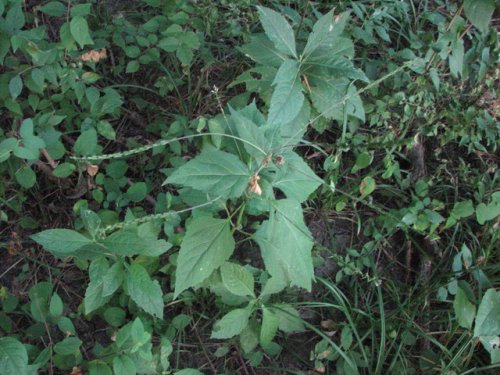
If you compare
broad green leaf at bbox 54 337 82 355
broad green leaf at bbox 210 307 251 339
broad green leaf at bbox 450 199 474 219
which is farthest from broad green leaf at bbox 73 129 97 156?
broad green leaf at bbox 450 199 474 219

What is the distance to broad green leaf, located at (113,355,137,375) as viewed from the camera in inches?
63.1

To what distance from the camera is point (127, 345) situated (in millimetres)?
1657

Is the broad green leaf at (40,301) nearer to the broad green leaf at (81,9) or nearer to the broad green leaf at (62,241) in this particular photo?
the broad green leaf at (62,241)

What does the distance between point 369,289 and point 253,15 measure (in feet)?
4.56

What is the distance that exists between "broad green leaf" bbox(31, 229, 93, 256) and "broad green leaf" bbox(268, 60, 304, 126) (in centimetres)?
72

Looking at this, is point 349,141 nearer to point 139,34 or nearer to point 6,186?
point 139,34

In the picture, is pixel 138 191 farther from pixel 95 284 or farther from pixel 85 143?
pixel 95 284

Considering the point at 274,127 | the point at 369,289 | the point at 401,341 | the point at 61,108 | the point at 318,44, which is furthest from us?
the point at 61,108

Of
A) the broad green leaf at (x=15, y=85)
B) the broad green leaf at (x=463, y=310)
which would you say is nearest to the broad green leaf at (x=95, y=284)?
the broad green leaf at (x=15, y=85)

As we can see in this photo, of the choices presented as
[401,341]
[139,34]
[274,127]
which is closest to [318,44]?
[274,127]

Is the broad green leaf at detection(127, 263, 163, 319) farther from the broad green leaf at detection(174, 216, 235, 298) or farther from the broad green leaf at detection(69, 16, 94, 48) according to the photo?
the broad green leaf at detection(69, 16, 94, 48)

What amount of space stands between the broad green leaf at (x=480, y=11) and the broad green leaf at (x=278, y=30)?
28.2 inches

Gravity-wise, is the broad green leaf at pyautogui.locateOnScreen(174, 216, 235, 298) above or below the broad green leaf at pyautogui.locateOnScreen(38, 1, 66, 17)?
below

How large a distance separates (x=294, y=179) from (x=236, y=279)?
422 millimetres
